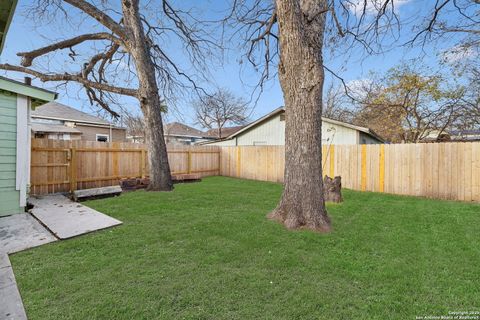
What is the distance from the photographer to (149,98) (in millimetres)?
7469

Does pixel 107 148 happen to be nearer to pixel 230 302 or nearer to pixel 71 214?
pixel 71 214

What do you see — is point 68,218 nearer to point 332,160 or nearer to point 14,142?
point 14,142

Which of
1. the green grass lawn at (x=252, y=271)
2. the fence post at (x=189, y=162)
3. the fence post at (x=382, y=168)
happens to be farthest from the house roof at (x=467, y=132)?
the fence post at (x=189, y=162)

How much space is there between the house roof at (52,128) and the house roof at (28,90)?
890 cm

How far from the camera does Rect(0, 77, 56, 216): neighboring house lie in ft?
15.4

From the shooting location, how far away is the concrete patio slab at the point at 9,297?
1.86 m

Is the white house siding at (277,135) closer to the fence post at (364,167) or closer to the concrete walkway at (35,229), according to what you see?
the fence post at (364,167)

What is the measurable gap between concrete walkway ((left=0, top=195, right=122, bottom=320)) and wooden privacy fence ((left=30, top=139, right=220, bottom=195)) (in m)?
1.19

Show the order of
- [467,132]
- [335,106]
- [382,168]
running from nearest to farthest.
A: [382,168]
[467,132]
[335,106]

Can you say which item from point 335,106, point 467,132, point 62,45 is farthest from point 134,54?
point 335,106

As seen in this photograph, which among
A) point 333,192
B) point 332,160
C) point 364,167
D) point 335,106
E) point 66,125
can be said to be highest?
point 335,106

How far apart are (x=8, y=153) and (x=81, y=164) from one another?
279cm

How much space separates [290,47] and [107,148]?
6.93m

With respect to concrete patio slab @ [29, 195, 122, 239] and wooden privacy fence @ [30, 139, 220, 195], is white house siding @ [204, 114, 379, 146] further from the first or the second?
concrete patio slab @ [29, 195, 122, 239]
